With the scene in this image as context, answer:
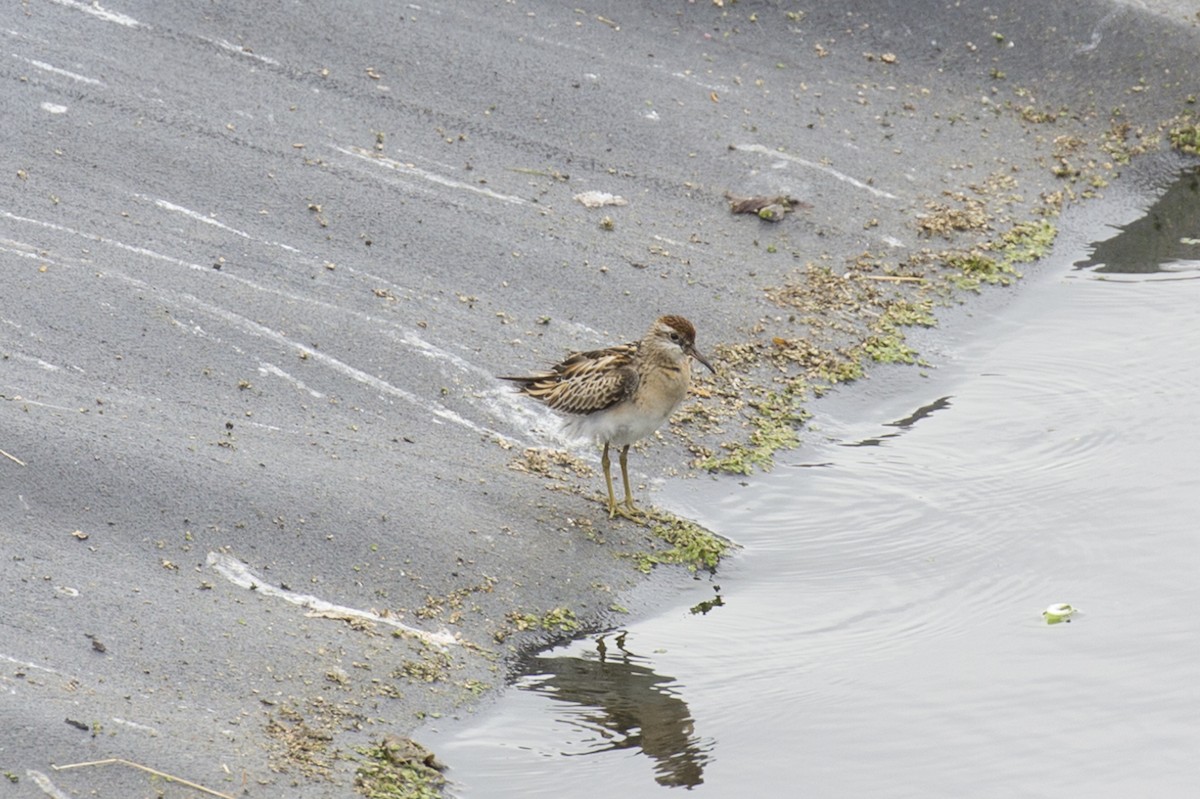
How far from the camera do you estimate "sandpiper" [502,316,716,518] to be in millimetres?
9625

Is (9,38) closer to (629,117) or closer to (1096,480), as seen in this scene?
(629,117)

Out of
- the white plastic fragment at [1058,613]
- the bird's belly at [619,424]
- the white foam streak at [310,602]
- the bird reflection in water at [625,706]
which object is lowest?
the bird reflection in water at [625,706]

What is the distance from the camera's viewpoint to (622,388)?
9.60 meters

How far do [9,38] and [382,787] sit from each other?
8335 millimetres

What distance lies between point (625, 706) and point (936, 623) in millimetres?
1963

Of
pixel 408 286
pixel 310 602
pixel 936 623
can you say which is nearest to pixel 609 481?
pixel 936 623

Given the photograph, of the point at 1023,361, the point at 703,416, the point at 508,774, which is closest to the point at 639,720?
the point at 508,774

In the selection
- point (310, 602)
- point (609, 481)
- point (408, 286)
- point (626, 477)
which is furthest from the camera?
point (408, 286)

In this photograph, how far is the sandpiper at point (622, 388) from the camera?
31.6ft

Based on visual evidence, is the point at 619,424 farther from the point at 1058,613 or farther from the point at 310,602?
the point at 1058,613

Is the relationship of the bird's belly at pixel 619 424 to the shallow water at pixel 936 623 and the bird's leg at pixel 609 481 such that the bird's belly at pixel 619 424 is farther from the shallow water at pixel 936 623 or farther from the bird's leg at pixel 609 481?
the shallow water at pixel 936 623

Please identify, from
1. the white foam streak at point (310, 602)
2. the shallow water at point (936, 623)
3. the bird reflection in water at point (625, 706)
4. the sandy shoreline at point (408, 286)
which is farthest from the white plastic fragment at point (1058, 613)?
the white foam streak at point (310, 602)

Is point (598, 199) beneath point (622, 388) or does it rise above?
above

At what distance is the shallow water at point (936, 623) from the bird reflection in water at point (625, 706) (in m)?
0.01
